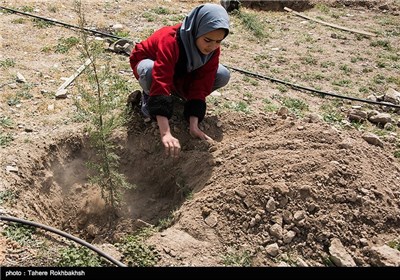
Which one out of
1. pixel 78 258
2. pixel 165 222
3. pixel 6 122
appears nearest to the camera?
pixel 78 258

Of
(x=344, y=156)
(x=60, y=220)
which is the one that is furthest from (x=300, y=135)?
(x=60, y=220)

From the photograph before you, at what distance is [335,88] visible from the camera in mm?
5121

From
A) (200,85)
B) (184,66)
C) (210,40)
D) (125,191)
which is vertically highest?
(210,40)

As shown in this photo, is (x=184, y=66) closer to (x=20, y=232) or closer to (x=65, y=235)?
(x=65, y=235)

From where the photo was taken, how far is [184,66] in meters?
3.53

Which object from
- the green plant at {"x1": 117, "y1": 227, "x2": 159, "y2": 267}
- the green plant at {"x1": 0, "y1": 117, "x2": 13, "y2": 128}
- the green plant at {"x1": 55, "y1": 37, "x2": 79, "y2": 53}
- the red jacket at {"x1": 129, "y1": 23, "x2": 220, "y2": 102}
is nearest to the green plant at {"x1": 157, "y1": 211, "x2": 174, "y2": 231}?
the green plant at {"x1": 117, "y1": 227, "x2": 159, "y2": 267}

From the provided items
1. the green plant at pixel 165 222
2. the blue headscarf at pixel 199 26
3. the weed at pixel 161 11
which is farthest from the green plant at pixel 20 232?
the weed at pixel 161 11

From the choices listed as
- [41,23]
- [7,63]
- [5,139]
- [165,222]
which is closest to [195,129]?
[165,222]

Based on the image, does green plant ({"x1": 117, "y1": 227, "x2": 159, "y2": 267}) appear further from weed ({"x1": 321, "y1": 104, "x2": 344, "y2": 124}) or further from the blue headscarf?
weed ({"x1": 321, "y1": 104, "x2": 344, "y2": 124})

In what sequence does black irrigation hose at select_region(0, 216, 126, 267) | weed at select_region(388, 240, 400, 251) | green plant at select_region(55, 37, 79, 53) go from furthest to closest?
1. green plant at select_region(55, 37, 79, 53)
2. weed at select_region(388, 240, 400, 251)
3. black irrigation hose at select_region(0, 216, 126, 267)

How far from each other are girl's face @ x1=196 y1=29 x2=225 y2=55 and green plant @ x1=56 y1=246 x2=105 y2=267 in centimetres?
169

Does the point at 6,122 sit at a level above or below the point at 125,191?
above

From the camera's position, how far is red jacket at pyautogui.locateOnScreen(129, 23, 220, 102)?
10.8 ft

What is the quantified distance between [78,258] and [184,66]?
171 centimetres
